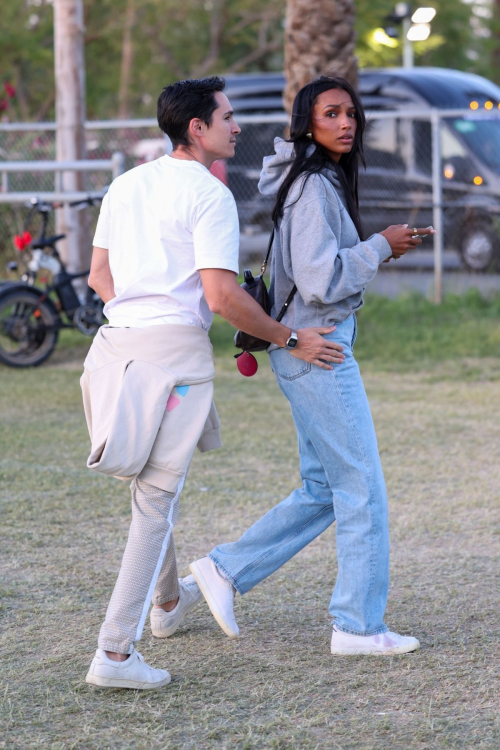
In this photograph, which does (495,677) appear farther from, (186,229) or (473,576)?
(186,229)

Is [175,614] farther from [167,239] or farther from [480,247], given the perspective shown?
[480,247]

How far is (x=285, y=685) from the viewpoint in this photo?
3.20 m

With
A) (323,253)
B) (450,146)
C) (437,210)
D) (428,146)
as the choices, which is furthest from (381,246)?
(428,146)

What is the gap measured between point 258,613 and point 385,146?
440 inches

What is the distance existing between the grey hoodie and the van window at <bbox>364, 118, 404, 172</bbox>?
1106 cm

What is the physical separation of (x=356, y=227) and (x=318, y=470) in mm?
825

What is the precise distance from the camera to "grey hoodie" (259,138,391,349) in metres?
3.11

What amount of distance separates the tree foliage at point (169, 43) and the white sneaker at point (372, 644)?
21.5 m

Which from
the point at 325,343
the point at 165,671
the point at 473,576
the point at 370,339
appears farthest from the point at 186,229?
the point at 370,339

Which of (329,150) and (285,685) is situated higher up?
(329,150)

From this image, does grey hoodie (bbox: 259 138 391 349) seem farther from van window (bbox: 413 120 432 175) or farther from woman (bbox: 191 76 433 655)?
van window (bbox: 413 120 432 175)

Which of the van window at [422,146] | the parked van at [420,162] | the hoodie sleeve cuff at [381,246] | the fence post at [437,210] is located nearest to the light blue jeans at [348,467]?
the hoodie sleeve cuff at [381,246]

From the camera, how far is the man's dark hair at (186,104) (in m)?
3.09

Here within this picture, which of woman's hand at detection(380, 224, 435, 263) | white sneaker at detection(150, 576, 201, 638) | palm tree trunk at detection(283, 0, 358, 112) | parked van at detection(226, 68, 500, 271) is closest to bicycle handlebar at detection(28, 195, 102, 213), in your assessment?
palm tree trunk at detection(283, 0, 358, 112)
